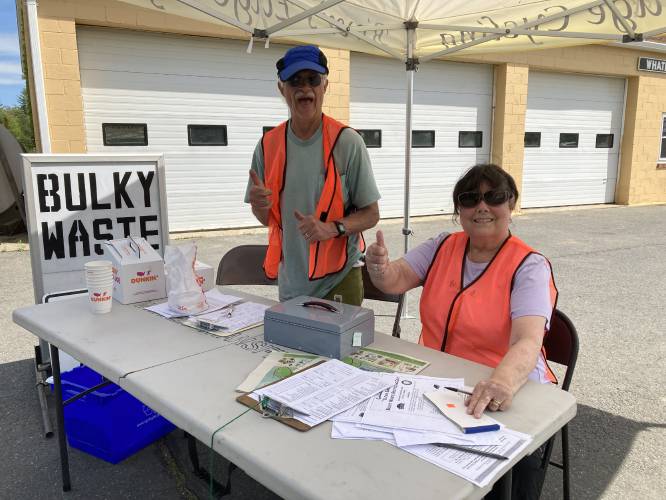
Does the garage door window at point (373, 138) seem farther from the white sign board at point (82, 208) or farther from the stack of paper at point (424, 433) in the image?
the stack of paper at point (424, 433)

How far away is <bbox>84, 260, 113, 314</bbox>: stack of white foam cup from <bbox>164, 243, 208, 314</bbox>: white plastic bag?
0.80 ft

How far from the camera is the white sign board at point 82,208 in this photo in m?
2.90

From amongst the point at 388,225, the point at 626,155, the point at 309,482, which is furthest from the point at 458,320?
the point at 626,155

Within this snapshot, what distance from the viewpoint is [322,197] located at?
2328 millimetres

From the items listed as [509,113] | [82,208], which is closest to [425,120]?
[509,113]

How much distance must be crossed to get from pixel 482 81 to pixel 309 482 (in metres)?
10.7

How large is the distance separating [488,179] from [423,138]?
27.7 feet

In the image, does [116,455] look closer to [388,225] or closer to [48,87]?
[48,87]

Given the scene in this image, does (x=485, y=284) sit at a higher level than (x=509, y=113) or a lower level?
lower

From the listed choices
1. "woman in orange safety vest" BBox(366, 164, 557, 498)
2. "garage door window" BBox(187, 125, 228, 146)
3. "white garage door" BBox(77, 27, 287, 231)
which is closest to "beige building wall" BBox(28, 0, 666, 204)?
"white garage door" BBox(77, 27, 287, 231)

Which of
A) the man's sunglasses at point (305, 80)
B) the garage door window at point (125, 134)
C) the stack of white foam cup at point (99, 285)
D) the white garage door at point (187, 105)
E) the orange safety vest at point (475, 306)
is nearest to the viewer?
the orange safety vest at point (475, 306)

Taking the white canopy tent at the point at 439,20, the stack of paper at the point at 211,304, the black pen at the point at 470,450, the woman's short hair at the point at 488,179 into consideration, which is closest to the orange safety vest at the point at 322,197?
the stack of paper at the point at 211,304

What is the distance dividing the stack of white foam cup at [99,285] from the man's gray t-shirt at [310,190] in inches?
27.1

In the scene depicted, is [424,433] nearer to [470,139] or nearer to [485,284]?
[485,284]
